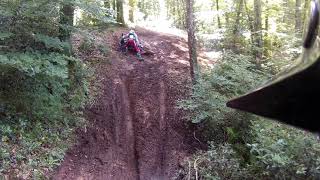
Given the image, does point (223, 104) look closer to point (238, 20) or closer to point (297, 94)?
point (238, 20)

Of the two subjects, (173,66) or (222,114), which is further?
(173,66)

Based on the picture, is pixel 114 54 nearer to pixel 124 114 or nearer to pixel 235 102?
pixel 124 114

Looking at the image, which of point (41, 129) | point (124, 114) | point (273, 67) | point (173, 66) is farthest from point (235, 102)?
point (173, 66)

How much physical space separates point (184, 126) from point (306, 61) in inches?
428

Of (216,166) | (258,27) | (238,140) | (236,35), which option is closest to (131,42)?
(236,35)

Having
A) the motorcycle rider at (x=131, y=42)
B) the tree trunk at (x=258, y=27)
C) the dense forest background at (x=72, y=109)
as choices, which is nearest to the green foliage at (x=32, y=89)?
the dense forest background at (x=72, y=109)

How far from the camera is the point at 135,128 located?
12125 millimetres

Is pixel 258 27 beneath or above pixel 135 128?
above

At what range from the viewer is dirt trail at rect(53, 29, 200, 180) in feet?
34.0

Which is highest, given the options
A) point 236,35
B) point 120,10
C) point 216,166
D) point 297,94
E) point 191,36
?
point 120,10

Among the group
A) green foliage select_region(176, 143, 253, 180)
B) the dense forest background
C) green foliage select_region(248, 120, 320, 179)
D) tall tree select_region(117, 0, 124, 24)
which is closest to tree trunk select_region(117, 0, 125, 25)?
tall tree select_region(117, 0, 124, 24)

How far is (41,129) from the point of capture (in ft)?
33.4

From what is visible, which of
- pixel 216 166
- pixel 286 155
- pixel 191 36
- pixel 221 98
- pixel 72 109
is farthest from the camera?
pixel 191 36

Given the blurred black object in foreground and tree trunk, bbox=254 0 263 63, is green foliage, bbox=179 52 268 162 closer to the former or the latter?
tree trunk, bbox=254 0 263 63
